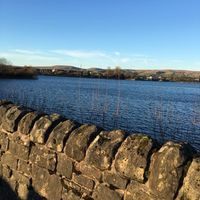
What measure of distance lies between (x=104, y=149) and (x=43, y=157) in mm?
1314

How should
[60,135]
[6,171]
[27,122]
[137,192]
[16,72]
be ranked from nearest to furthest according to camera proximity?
1. [137,192]
2. [60,135]
3. [27,122]
4. [6,171]
5. [16,72]

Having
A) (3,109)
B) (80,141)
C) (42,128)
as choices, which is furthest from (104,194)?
(3,109)

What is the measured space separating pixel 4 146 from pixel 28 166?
86 centimetres

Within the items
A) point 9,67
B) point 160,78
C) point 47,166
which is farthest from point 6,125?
point 160,78

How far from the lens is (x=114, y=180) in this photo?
173 inches

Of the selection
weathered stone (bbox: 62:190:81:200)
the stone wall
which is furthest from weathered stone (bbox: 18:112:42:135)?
weathered stone (bbox: 62:190:81:200)

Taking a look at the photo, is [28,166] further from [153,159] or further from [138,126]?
[138,126]

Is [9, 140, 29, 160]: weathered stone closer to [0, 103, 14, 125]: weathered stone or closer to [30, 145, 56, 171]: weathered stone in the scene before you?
[30, 145, 56, 171]: weathered stone

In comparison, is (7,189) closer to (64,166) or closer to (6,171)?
(6,171)

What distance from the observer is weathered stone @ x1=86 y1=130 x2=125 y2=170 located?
4.49m

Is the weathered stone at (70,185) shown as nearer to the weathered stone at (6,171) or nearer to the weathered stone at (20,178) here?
the weathered stone at (20,178)

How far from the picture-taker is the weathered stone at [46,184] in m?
5.21

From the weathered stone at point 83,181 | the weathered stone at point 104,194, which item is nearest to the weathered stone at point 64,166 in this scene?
the weathered stone at point 83,181

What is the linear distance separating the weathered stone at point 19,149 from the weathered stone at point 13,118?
23 cm
